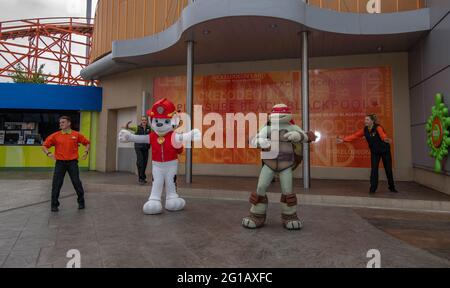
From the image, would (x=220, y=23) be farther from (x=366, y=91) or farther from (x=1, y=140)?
(x=1, y=140)

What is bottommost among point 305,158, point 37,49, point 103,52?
point 305,158

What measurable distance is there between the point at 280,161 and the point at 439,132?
396cm

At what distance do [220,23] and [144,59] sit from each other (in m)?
3.50

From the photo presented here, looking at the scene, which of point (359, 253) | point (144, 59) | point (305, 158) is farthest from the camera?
point (144, 59)

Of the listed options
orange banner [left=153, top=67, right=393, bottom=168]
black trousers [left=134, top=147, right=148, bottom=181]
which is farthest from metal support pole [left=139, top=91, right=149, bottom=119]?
black trousers [left=134, top=147, right=148, bottom=181]

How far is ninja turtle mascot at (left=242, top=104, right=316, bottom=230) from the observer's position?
411cm

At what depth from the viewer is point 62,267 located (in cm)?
274

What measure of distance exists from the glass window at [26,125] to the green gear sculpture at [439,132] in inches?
474

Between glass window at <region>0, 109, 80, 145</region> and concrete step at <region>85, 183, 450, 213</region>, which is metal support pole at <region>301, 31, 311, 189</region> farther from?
glass window at <region>0, 109, 80, 145</region>

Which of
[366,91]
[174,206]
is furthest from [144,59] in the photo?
[366,91]

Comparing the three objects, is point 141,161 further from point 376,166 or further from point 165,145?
point 376,166

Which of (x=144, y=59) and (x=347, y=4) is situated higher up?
(x=347, y=4)

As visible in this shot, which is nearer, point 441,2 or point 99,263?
point 99,263

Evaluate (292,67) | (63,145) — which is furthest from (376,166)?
(63,145)
